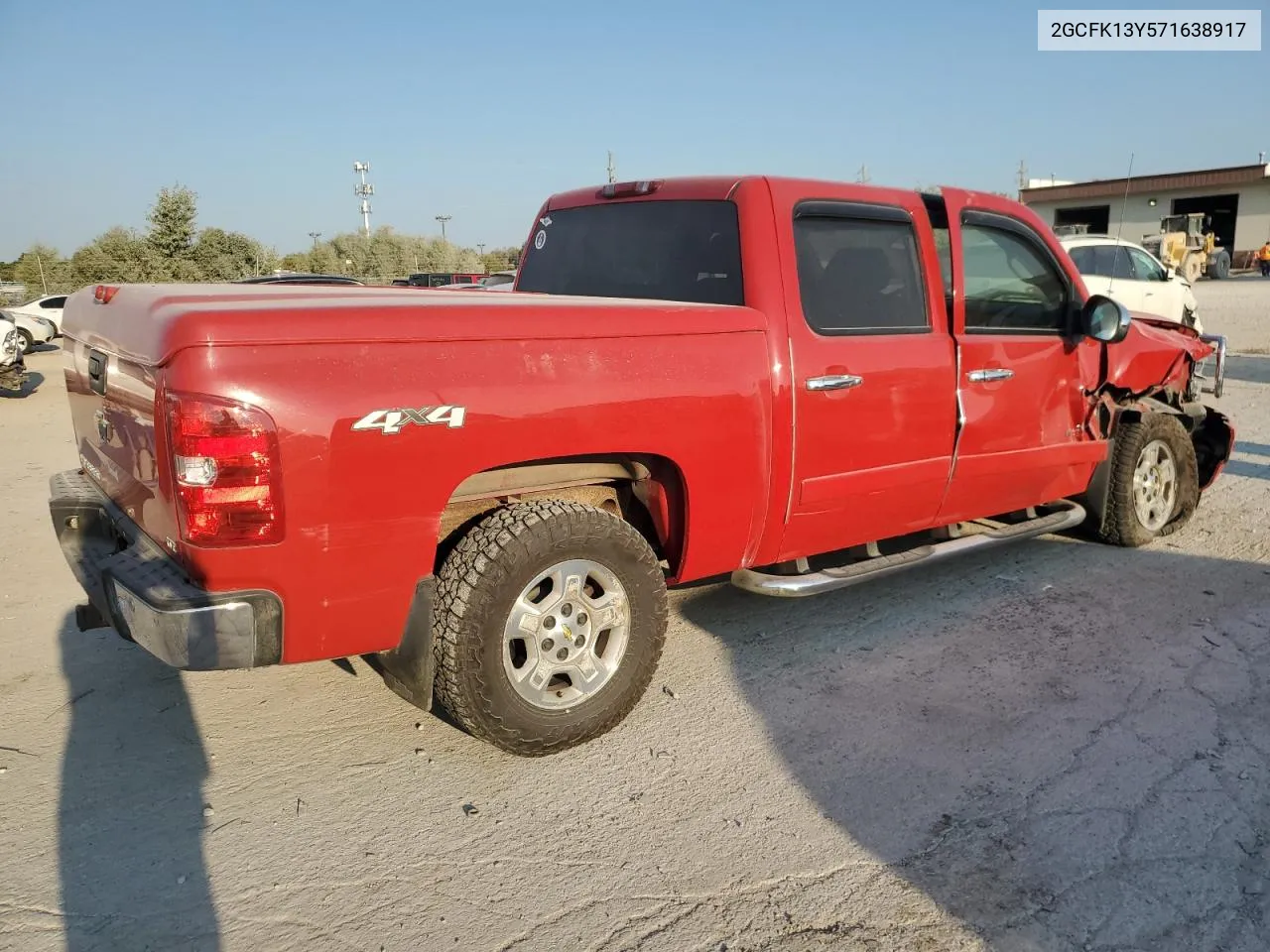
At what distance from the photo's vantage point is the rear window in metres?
3.96

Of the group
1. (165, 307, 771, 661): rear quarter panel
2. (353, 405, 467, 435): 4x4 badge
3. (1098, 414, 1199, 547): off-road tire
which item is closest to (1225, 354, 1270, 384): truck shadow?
(1098, 414, 1199, 547): off-road tire

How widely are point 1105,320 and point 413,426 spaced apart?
11.9 ft

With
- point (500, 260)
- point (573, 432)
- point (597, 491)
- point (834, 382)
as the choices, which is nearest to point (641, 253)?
point (834, 382)

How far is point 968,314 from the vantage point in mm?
4527

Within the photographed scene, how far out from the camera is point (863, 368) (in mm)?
3965

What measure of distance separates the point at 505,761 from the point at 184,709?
1.30 meters

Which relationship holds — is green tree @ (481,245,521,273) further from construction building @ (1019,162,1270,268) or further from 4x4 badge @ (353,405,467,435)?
4x4 badge @ (353,405,467,435)

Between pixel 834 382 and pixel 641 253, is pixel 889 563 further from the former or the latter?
pixel 641 253

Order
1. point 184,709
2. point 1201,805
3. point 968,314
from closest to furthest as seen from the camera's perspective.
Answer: point 1201,805 → point 184,709 → point 968,314

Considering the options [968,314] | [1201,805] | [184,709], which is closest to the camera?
[1201,805]

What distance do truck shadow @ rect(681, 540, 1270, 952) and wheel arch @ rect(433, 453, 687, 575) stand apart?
0.77m

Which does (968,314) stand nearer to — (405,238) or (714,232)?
(714,232)

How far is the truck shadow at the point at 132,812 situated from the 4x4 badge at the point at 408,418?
134 centimetres

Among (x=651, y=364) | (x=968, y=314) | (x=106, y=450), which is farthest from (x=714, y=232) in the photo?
(x=106, y=450)
